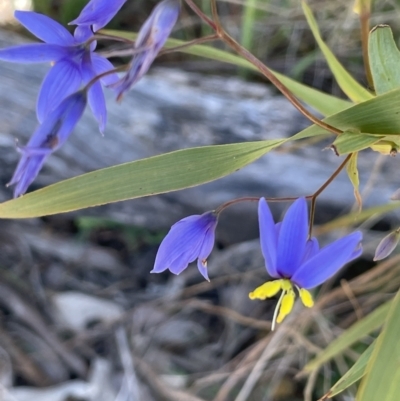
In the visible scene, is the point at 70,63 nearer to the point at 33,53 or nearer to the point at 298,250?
the point at 33,53

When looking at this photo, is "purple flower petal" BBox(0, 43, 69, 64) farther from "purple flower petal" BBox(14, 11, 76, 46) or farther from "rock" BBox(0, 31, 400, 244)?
"rock" BBox(0, 31, 400, 244)

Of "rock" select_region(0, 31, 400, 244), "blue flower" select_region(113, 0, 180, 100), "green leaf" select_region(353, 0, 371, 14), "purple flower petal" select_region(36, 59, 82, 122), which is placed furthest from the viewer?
"rock" select_region(0, 31, 400, 244)

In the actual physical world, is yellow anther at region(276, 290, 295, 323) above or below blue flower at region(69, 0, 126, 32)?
below

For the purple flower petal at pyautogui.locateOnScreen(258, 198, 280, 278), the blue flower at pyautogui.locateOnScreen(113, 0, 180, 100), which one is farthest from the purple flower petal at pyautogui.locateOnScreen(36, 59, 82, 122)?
the purple flower petal at pyautogui.locateOnScreen(258, 198, 280, 278)

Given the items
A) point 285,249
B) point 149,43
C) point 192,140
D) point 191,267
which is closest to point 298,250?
point 285,249

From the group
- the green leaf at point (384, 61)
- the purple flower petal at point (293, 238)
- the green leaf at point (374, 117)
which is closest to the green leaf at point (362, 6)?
the green leaf at point (384, 61)

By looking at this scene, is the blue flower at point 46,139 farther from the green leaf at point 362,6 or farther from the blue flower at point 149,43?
the green leaf at point 362,6

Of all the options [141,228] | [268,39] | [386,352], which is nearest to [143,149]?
[141,228]
